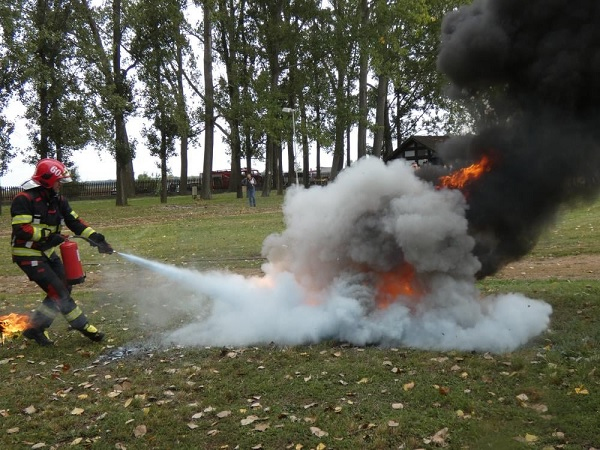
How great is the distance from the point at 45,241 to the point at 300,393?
4.13 metres

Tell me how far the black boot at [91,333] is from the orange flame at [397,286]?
388 cm

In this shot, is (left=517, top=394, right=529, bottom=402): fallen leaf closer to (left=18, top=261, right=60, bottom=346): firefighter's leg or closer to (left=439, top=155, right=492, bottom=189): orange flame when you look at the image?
(left=439, top=155, right=492, bottom=189): orange flame

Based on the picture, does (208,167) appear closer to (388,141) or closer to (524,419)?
(388,141)

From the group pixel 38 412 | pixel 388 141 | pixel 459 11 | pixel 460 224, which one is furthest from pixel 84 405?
pixel 388 141

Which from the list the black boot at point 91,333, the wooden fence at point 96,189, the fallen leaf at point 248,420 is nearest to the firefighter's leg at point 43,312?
the black boot at point 91,333

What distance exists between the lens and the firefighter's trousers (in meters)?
7.46

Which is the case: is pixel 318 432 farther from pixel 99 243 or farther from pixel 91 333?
pixel 99 243

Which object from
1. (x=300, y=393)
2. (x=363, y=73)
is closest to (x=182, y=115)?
(x=363, y=73)

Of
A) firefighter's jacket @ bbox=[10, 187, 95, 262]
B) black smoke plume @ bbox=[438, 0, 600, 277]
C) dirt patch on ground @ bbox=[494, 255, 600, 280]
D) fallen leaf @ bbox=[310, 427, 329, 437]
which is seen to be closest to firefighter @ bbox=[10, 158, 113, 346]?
firefighter's jacket @ bbox=[10, 187, 95, 262]

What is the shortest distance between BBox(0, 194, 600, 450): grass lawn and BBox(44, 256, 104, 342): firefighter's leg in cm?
21

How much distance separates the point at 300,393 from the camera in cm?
571

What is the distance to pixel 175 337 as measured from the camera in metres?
7.83

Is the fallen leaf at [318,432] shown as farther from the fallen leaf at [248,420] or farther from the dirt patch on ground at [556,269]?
the dirt patch on ground at [556,269]

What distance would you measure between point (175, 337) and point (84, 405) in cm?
219
